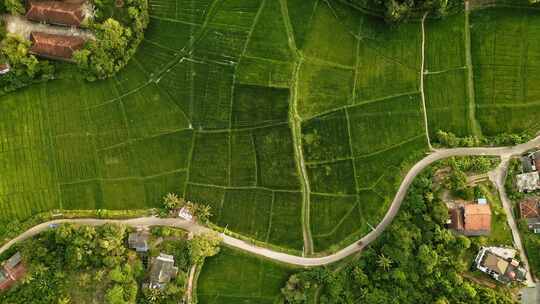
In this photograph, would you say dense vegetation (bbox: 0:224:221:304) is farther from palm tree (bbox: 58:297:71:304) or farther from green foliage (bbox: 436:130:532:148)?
green foliage (bbox: 436:130:532:148)

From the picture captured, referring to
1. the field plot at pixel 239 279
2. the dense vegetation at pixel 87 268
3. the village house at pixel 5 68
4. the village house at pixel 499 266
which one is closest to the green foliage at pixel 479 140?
the village house at pixel 499 266

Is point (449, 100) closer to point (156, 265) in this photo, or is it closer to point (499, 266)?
point (499, 266)

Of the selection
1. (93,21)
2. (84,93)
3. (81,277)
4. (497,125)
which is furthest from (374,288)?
(93,21)

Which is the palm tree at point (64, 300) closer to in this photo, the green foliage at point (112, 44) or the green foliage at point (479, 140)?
the green foliage at point (112, 44)

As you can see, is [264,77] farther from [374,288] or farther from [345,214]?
[374,288]

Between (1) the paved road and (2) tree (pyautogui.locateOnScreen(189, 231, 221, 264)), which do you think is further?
(1) the paved road

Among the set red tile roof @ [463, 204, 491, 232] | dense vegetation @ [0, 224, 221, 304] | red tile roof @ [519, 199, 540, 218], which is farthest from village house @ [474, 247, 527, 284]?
dense vegetation @ [0, 224, 221, 304]
